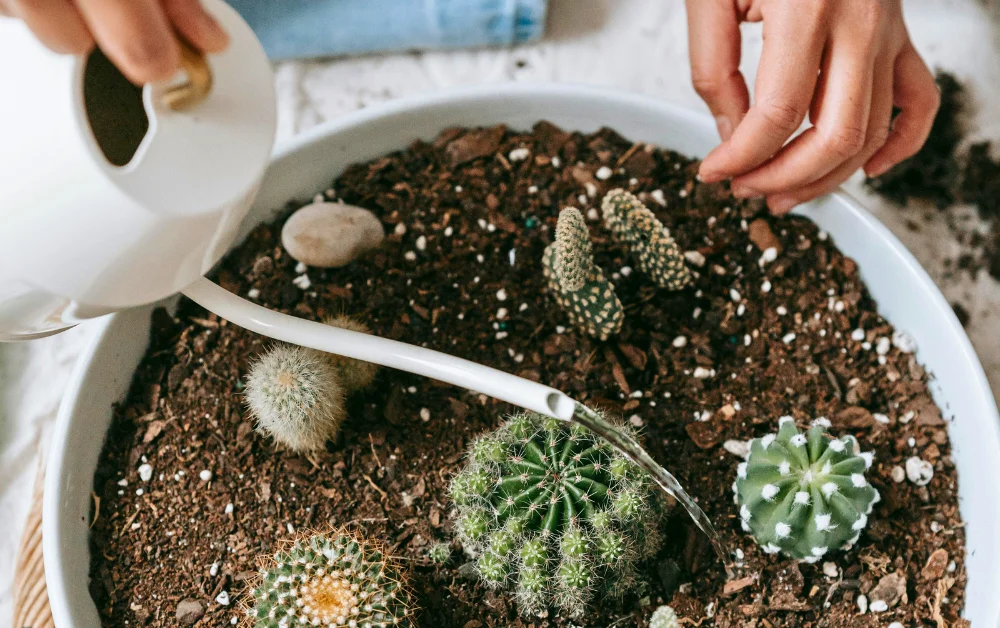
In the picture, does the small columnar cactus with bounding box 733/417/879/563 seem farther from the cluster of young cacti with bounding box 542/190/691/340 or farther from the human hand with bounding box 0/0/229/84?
the human hand with bounding box 0/0/229/84

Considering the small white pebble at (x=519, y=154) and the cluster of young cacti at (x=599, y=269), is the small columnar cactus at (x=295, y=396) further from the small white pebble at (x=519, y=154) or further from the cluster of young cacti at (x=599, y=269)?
the small white pebble at (x=519, y=154)

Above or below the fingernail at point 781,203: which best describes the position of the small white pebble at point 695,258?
below

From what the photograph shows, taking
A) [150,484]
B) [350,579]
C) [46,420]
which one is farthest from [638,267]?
[46,420]

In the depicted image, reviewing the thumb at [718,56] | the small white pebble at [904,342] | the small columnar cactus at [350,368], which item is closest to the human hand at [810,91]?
the thumb at [718,56]

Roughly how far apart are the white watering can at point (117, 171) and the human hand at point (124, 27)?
21 mm

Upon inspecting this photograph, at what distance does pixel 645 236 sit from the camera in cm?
113

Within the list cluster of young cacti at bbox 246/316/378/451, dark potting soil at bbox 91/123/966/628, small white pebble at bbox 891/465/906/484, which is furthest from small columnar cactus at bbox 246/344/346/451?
small white pebble at bbox 891/465/906/484

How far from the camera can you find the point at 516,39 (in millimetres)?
1609

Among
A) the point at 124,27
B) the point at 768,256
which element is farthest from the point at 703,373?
the point at 124,27

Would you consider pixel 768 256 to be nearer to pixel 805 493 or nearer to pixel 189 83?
pixel 805 493

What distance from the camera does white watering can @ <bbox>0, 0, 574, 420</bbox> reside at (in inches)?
21.7

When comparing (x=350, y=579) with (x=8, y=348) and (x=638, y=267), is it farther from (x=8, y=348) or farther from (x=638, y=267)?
(x=8, y=348)

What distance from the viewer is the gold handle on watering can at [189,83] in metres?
0.57

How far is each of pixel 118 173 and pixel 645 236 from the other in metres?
0.75
